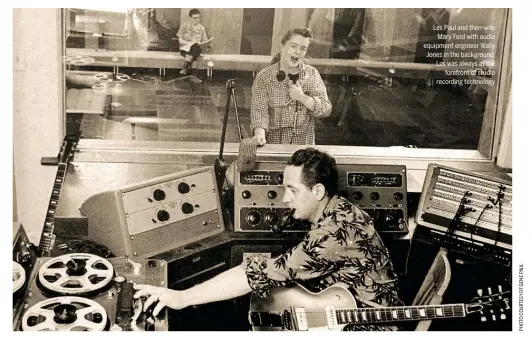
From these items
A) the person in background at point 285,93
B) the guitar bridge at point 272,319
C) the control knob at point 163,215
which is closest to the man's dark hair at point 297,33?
Result: the person in background at point 285,93


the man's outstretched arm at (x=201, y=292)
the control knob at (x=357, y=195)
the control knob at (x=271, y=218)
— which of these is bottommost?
the man's outstretched arm at (x=201, y=292)

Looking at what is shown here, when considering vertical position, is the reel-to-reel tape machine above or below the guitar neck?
above

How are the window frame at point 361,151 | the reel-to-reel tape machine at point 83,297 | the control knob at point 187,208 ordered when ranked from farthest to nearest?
the window frame at point 361,151 < the control knob at point 187,208 < the reel-to-reel tape machine at point 83,297

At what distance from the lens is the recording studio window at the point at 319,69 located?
2.58 metres

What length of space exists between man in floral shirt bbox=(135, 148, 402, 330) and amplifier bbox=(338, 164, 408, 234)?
314 mm

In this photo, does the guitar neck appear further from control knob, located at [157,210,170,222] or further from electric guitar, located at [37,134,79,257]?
electric guitar, located at [37,134,79,257]

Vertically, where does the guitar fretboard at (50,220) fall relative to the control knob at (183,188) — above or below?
below

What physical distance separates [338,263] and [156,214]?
692 millimetres

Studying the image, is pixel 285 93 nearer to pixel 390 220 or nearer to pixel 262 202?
pixel 262 202

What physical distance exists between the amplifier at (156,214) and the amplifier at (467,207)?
90 centimetres

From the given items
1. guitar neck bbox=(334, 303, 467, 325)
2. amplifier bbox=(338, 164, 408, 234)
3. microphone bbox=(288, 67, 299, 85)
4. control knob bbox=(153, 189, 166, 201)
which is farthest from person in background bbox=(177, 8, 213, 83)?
guitar neck bbox=(334, 303, 467, 325)

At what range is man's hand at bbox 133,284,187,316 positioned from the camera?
75.1 inches

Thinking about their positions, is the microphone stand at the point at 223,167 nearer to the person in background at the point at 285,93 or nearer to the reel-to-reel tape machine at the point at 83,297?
the person in background at the point at 285,93
